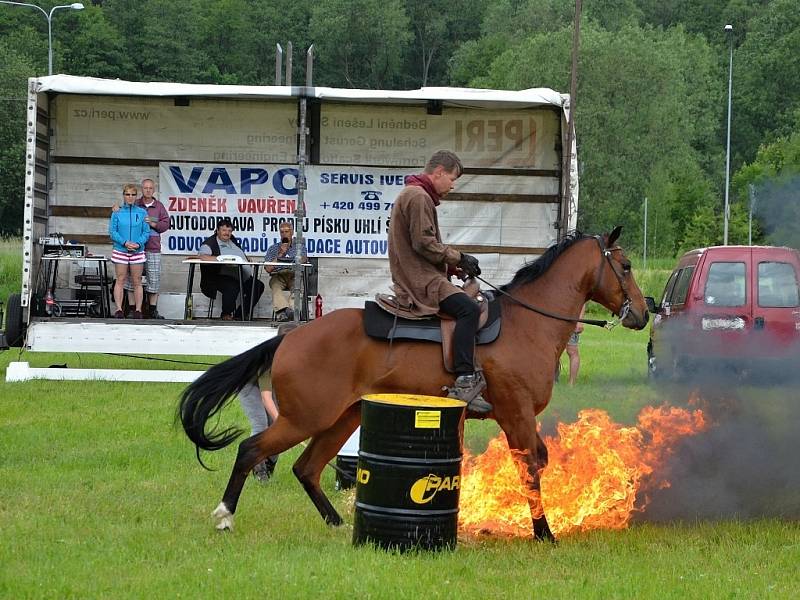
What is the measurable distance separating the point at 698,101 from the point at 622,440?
71.9 m

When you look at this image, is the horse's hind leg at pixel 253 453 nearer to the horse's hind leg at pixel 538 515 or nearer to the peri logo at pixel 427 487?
the peri logo at pixel 427 487

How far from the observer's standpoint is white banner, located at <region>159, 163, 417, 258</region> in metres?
17.3

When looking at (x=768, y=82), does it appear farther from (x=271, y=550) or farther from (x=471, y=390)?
(x=271, y=550)

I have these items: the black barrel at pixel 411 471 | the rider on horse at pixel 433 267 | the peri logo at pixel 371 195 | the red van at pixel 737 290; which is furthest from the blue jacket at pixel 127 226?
the black barrel at pixel 411 471

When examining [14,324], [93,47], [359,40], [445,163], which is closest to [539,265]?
[445,163]

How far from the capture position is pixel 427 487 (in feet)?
23.7

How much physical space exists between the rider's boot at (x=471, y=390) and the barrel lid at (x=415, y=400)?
329 millimetres

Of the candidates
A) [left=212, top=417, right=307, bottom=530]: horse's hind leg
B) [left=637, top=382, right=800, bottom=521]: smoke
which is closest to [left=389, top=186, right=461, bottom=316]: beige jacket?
[left=212, top=417, right=307, bottom=530]: horse's hind leg

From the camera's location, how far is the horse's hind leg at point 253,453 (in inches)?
316

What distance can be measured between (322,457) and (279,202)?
944cm

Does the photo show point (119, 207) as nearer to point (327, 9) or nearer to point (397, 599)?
point (397, 599)

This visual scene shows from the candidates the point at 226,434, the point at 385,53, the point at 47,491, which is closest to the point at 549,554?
the point at 226,434

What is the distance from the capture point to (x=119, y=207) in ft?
52.9

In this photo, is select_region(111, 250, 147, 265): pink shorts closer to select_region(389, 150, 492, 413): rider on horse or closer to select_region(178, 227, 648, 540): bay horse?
select_region(178, 227, 648, 540): bay horse
